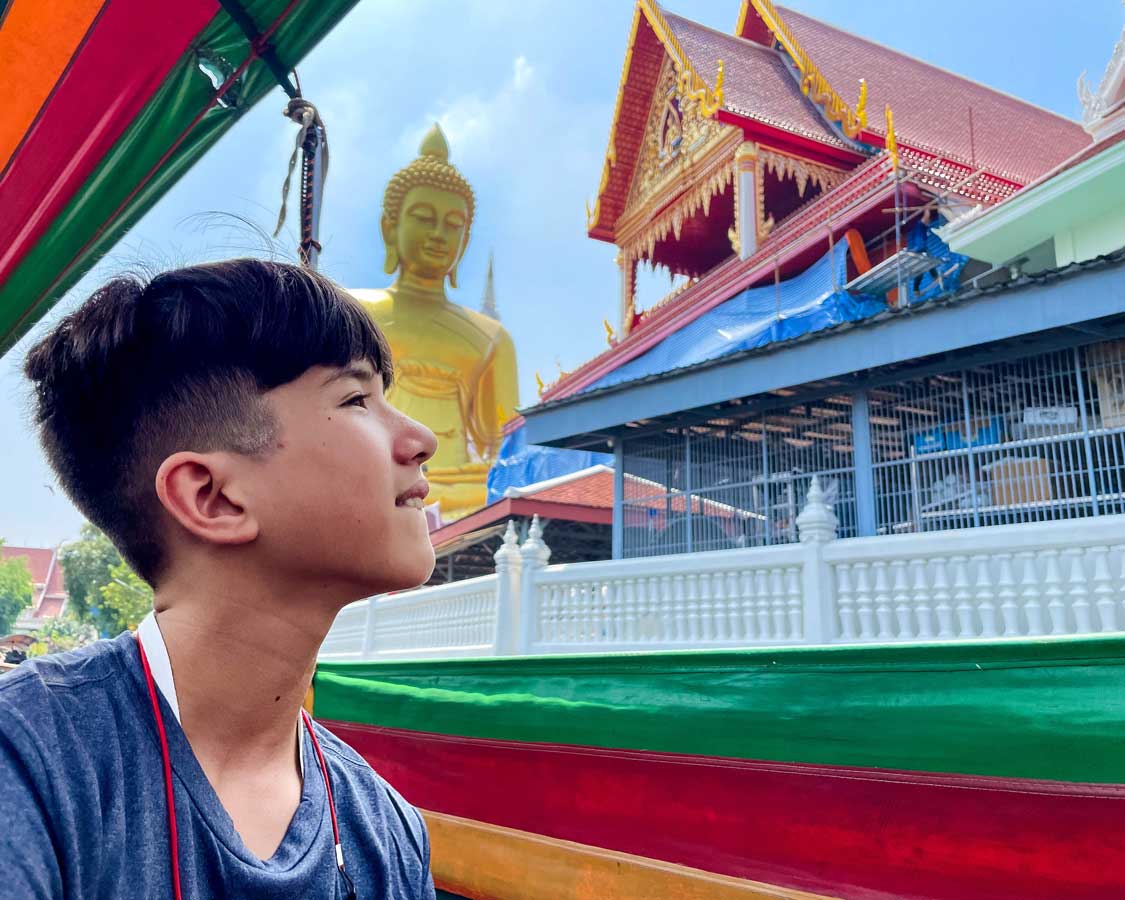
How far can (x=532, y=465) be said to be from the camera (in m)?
15.2

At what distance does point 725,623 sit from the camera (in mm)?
5051

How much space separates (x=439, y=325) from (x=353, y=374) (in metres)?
19.1

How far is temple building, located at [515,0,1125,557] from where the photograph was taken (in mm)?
6348

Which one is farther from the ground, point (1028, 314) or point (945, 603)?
point (1028, 314)

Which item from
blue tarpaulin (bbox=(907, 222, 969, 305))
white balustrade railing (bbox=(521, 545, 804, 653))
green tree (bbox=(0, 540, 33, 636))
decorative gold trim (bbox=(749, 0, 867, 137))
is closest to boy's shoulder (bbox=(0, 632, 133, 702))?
white balustrade railing (bbox=(521, 545, 804, 653))

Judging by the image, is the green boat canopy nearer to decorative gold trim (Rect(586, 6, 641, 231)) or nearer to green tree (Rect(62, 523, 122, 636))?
decorative gold trim (Rect(586, 6, 641, 231))

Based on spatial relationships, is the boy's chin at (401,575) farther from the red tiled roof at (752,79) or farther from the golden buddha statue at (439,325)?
the golden buddha statue at (439,325)

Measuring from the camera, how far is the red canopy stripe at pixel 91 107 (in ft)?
7.41

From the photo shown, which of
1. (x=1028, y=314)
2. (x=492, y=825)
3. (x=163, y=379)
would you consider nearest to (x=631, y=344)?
(x=1028, y=314)

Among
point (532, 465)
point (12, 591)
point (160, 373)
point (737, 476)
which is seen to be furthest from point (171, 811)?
point (12, 591)

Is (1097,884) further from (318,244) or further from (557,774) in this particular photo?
(318,244)

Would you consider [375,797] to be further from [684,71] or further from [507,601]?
[684,71]

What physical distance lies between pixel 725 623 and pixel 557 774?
6.66 ft

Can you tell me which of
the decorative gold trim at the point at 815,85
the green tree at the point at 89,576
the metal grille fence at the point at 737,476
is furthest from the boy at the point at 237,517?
the green tree at the point at 89,576
